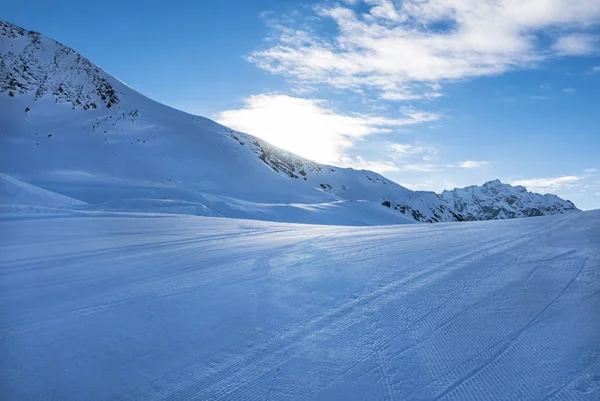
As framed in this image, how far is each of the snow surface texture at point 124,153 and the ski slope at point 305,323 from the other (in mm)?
15535

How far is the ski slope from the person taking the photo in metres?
2.64

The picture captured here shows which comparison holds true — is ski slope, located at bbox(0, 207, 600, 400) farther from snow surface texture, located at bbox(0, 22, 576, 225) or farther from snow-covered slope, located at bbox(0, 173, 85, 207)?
snow surface texture, located at bbox(0, 22, 576, 225)

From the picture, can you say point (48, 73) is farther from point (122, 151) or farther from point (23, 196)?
point (23, 196)

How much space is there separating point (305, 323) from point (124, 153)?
3579 cm

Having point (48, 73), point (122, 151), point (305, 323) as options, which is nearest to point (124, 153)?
point (122, 151)

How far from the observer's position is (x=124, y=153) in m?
35.4

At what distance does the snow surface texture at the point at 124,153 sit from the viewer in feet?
82.7

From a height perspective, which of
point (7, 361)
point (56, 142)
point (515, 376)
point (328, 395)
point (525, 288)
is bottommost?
point (7, 361)

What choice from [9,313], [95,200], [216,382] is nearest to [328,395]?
[216,382]

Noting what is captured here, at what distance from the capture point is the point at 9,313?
12.5 ft

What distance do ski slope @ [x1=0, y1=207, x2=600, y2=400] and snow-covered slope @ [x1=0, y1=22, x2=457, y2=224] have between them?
15885mm

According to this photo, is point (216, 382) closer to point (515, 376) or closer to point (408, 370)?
point (408, 370)

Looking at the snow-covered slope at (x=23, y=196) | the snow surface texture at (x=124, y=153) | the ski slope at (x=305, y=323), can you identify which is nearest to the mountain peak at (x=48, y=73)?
the snow surface texture at (x=124, y=153)

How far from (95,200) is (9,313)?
825 inches
